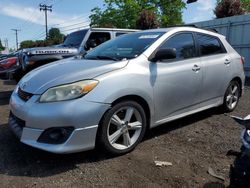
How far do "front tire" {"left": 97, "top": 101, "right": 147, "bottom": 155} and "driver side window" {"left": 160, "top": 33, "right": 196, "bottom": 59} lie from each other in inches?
44.6

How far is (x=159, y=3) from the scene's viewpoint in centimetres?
3916

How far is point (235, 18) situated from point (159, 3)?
28.1 metres

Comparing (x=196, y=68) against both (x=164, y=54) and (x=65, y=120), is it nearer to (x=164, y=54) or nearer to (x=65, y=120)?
(x=164, y=54)

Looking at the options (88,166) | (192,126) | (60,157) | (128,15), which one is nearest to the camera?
(88,166)

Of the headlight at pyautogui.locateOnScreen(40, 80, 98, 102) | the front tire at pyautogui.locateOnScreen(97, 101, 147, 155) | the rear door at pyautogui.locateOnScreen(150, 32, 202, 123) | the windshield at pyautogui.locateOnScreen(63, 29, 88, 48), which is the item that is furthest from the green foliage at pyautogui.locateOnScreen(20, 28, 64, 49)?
the headlight at pyautogui.locateOnScreen(40, 80, 98, 102)

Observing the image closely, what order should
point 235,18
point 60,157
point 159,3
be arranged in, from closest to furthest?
point 60,157, point 235,18, point 159,3

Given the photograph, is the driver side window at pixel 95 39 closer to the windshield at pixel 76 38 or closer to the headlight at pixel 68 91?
the windshield at pixel 76 38

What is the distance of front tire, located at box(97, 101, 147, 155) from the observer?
3.53m

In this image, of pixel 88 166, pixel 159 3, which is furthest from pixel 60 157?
pixel 159 3

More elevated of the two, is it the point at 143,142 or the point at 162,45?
the point at 162,45

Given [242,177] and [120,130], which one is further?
[120,130]

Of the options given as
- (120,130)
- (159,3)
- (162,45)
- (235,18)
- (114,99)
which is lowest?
(120,130)

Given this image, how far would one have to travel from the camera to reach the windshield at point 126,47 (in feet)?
13.9

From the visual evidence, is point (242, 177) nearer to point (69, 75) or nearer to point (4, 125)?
point (69, 75)
